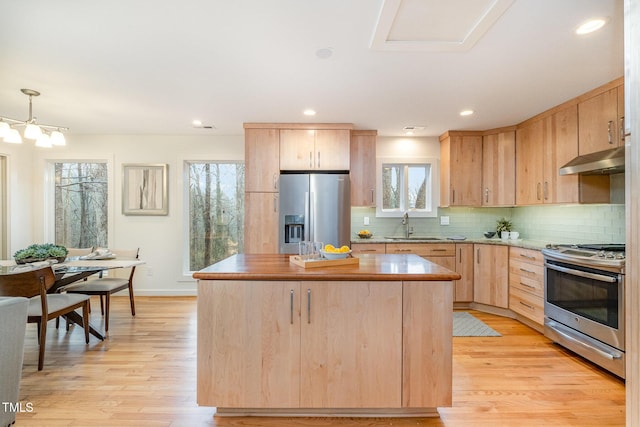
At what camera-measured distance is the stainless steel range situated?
2336 millimetres

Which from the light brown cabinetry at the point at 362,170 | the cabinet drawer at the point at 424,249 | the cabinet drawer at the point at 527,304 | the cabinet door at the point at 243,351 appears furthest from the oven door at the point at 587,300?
the cabinet door at the point at 243,351

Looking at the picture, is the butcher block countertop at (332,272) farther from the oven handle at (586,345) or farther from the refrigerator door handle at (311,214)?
the refrigerator door handle at (311,214)

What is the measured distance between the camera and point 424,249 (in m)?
4.07

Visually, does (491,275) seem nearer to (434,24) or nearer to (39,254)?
(434,24)

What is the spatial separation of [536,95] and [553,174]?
3.01ft

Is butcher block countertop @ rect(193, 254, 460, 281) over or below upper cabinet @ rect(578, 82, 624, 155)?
below

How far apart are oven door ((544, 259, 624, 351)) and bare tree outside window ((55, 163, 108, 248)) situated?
225 inches

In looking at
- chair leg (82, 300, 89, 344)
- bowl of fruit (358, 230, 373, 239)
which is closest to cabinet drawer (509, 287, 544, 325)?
bowl of fruit (358, 230, 373, 239)

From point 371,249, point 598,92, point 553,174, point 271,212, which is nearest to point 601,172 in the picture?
point 553,174

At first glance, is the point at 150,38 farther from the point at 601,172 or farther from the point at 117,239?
the point at 601,172

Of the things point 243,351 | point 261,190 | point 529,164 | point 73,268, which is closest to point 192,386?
point 243,351

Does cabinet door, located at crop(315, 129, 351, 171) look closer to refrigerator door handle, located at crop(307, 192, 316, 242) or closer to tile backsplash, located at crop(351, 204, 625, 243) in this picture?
refrigerator door handle, located at crop(307, 192, 316, 242)

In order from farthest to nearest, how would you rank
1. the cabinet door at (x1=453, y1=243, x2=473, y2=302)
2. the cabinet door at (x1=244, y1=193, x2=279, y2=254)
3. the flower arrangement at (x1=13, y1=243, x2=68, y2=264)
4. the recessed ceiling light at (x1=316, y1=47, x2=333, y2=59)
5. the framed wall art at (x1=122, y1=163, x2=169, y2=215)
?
1. the framed wall art at (x1=122, y1=163, x2=169, y2=215)
2. the cabinet door at (x1=453, y1=243, x2=473, y2=302)
3. the cabinet door at (x1=244, y1=193, x2=279, y2=254)
4. the flower arrangement at (x1=13, y1=243, x2=68, y2=264)
5. the recessed ceiling light at (x1=316, y1=47, x2=333, y2=59)

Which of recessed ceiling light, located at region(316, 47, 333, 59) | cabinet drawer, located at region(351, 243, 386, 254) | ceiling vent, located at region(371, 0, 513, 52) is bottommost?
cabinet drawer, located at region(351, 243, 386, 254)
